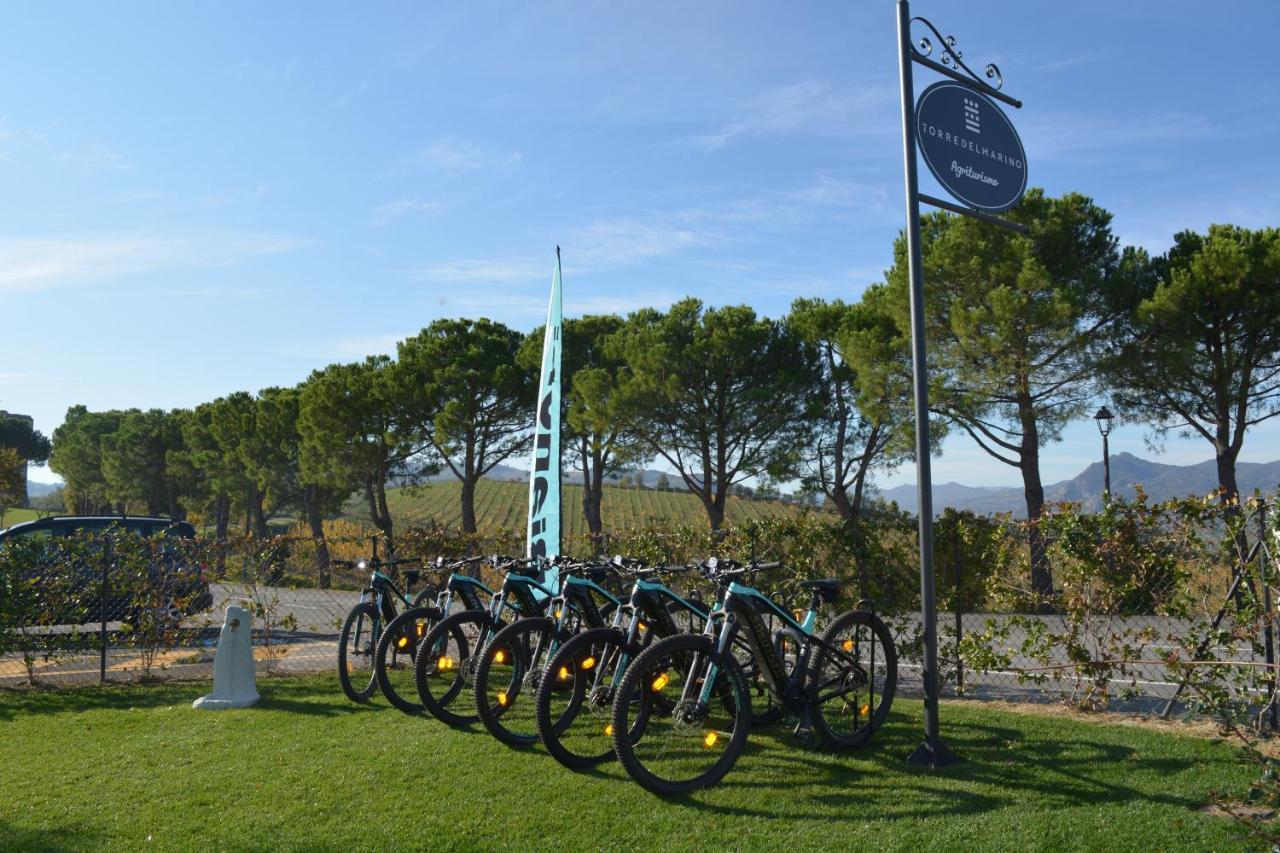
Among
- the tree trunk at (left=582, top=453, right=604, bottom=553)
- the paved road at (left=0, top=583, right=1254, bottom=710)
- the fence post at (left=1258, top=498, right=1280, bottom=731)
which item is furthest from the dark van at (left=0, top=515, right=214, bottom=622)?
the tree trunk at (left=582, top=453, right=604, bottom=553)

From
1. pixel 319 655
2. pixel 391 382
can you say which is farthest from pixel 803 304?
pixel 319 655

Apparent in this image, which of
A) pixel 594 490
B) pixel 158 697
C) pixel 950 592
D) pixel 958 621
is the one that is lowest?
pixel 158 697

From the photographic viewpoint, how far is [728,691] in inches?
187

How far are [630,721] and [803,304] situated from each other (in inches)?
901

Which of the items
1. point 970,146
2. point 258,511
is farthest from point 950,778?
point 258,511

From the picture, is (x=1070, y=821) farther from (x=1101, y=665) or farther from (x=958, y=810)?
(x=1101, y=665)

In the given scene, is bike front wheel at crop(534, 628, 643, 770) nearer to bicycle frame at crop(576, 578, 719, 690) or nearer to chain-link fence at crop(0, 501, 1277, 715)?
bicycle frame at crop(576, 578, 719, 690)

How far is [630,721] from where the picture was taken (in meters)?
4.83

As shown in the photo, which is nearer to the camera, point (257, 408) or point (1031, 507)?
point (1031, 507)

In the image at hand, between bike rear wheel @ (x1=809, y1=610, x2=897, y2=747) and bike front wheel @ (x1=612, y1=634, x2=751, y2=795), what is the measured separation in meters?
0.69

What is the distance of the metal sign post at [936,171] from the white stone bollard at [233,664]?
5.00 metres

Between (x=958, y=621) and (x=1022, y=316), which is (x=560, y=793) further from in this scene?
(x=1022, y=316)

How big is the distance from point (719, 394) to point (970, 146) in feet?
65.1

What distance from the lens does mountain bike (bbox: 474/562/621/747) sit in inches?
212
